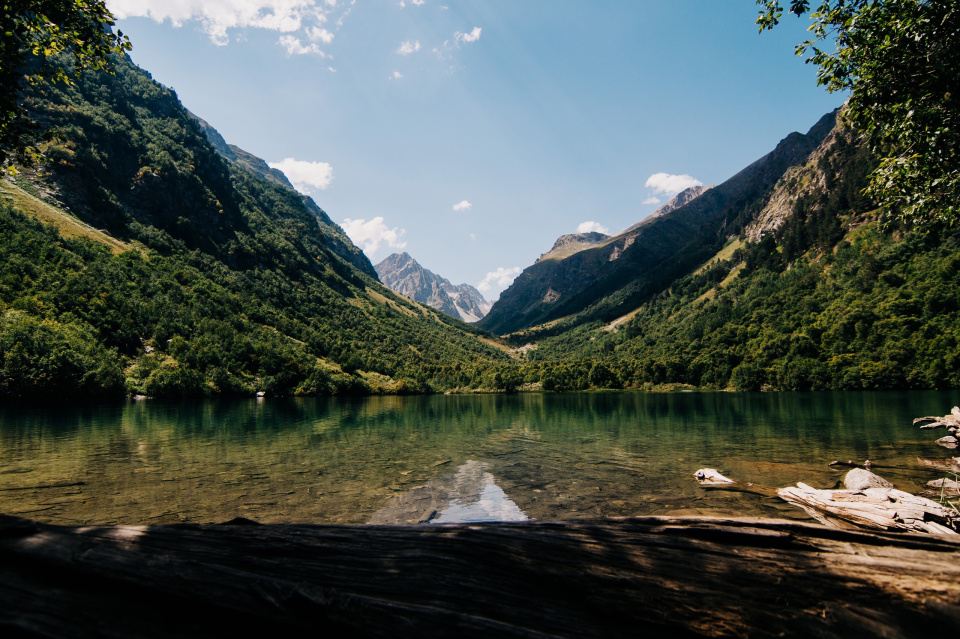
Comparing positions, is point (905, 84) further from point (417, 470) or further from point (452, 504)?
point (417, 470)

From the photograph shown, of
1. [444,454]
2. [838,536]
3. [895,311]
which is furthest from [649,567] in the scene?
[895,311]

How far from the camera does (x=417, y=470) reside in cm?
2720

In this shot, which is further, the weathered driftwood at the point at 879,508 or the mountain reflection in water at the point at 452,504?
the mountain reflection in water at the point at 452,504

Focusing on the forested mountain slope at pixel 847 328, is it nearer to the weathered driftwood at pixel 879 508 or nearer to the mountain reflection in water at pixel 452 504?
the weathered driftwood at pixel 879 508

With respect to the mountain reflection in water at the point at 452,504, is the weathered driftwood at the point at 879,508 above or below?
above

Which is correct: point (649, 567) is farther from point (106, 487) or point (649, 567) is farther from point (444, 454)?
point (444, 454)

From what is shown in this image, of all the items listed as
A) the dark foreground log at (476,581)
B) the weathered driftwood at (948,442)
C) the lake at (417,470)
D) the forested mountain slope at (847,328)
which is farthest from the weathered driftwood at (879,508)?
the forested mountain slope at (847,328)

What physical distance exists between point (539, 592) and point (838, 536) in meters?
2.98

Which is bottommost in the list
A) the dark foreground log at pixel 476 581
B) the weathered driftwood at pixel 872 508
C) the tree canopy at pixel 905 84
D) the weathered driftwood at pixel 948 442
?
the weathered driftwood at pixel 948 442

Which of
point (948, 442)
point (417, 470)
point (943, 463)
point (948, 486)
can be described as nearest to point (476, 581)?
point (417, 470)

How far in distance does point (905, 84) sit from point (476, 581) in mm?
21176

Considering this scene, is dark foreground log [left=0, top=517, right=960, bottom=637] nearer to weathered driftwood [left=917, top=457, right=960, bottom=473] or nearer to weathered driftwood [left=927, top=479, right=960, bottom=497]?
weathered driftwood [left=927, top=479, right=960, bottom=497]

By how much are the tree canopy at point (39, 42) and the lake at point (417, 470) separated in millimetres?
14043

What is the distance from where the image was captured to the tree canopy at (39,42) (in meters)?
14.1
